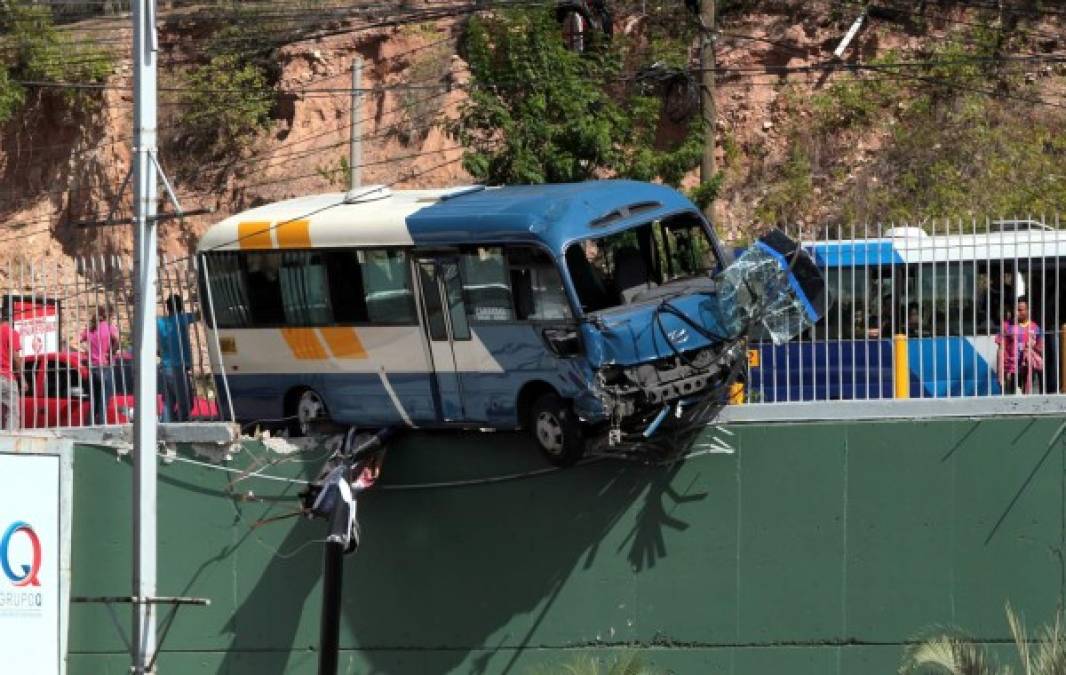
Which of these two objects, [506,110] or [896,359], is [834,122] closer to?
[506,110]

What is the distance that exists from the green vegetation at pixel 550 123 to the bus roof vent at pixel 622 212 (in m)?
6.07

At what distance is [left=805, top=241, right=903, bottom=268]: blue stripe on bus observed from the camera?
15914 millimetres

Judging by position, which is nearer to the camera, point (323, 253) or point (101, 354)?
point (101, 354)

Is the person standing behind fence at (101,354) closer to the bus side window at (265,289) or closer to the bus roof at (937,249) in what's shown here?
the bus side window at (265,289)

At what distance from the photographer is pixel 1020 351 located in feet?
48.3

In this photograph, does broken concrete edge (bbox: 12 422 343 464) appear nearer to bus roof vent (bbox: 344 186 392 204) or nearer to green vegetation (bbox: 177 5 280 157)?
bus roof vent (bbox: 344 186 392 204)

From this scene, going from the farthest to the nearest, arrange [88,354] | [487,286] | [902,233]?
[902,233] < [88,354] < [487,286]

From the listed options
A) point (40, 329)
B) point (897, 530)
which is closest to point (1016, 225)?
point (897, 530)

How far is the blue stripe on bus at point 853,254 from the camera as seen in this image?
1591 centimetres

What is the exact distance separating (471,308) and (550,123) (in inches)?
306

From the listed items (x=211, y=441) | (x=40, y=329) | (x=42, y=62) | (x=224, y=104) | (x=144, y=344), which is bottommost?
(x=211, y=441)

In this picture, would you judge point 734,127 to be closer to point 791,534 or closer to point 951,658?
point 791,534

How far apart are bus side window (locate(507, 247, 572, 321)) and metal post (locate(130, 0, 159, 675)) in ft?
10.5

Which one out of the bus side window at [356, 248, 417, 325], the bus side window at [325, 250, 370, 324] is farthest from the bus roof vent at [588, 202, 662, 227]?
the bus side window at [325, 250, 370, 324]
